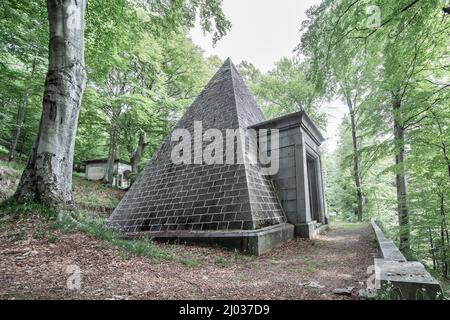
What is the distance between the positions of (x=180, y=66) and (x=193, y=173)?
11191 mm

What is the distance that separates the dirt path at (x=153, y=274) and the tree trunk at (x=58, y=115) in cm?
102

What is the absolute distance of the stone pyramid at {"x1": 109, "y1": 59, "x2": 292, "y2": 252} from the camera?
6.32m

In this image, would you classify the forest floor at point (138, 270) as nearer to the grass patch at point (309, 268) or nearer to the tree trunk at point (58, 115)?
the grass patch at point (309, 268)

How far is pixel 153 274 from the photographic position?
3.44m

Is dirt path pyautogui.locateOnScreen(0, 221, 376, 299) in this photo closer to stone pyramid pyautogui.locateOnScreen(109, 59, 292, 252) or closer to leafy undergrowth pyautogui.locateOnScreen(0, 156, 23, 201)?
stone pyramid pyautogui.locateOnScreen(109, 59, 292, 252)

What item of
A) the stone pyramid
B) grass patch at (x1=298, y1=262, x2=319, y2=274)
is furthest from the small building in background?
grass patch at (x1=298, y1=262, x2=319, y2=274)

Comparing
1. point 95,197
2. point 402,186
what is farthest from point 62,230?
point 95,197

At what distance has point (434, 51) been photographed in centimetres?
541

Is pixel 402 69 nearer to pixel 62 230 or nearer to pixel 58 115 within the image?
pixel 58 115

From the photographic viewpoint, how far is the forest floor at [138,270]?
262cm

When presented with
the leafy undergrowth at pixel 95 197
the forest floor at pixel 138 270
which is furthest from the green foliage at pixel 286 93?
the forest floor at pixel 138 270

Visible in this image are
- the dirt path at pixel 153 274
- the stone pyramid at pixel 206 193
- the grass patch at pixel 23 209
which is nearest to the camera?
the dirt path at pixel 153 274
